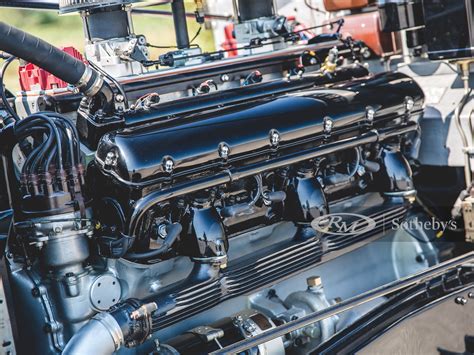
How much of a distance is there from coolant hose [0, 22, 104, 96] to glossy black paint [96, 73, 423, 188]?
0.18 m

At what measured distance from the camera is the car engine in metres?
2.25

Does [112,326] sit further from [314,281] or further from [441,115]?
[441,115]

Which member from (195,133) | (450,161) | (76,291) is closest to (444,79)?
(450,161)

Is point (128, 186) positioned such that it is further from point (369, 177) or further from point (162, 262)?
point (369, 177)

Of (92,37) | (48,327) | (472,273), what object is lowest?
(472,273)

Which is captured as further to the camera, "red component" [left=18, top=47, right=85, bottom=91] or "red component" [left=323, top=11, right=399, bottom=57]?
"red component" [left=323, top=11, right=399, bottom=57]

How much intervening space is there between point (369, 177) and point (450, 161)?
436 millimetres

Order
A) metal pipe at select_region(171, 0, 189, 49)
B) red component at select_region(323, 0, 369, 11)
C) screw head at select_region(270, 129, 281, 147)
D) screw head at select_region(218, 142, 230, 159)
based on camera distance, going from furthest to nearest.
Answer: red component at select_region(323, 0, 369, 11)
metal pipe at select_region(171, 0, 189, 49)
screw head at select_region(270, 129, 281, 147)
screw head at select_region(218, 142, 230, 159)

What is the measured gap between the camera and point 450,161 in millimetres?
3244

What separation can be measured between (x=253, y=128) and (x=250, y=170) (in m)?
0.16

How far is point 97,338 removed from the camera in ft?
6.93

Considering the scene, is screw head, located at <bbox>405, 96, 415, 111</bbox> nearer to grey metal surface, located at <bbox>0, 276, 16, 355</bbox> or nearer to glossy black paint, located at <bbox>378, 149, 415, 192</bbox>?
glossy black paint, located at <bbox>378, 149, 415, 192</bbox>

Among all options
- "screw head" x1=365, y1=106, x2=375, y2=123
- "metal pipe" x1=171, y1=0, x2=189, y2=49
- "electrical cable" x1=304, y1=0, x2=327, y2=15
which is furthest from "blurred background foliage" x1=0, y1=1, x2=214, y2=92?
"screw head" x1=365, y1=106, x2=375, y2=123

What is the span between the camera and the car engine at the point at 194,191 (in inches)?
88.7
